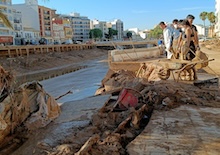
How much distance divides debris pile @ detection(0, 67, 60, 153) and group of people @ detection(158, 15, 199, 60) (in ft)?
13.8

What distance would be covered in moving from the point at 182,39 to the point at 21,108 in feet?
16.5

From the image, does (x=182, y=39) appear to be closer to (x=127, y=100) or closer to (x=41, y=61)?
(x=127, y=100)

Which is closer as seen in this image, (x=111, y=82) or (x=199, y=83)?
(x=199, y=83)

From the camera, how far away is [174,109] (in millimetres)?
5633

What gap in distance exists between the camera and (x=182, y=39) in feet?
26.4

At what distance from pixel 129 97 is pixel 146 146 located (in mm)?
2264

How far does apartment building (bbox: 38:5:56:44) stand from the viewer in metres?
67.4

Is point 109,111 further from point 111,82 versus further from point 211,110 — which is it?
point 111,82

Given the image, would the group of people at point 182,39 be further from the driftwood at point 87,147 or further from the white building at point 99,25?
the white building at point 99,25

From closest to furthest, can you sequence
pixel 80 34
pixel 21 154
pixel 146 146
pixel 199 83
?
pixel 146 146
pixel 21 154
pixel 199 83
pixel 80 34

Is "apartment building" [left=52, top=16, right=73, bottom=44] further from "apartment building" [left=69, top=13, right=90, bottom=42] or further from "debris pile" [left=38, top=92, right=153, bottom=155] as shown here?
"debris pile" [left=38, top=92, right=153, bottom=155]

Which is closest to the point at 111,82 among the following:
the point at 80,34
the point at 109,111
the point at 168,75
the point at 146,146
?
the point at 168,75

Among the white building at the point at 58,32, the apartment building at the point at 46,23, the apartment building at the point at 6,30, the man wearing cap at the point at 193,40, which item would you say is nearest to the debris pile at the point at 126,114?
the man wearing cap at the point at 193,40

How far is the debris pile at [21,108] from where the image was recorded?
5379mm
